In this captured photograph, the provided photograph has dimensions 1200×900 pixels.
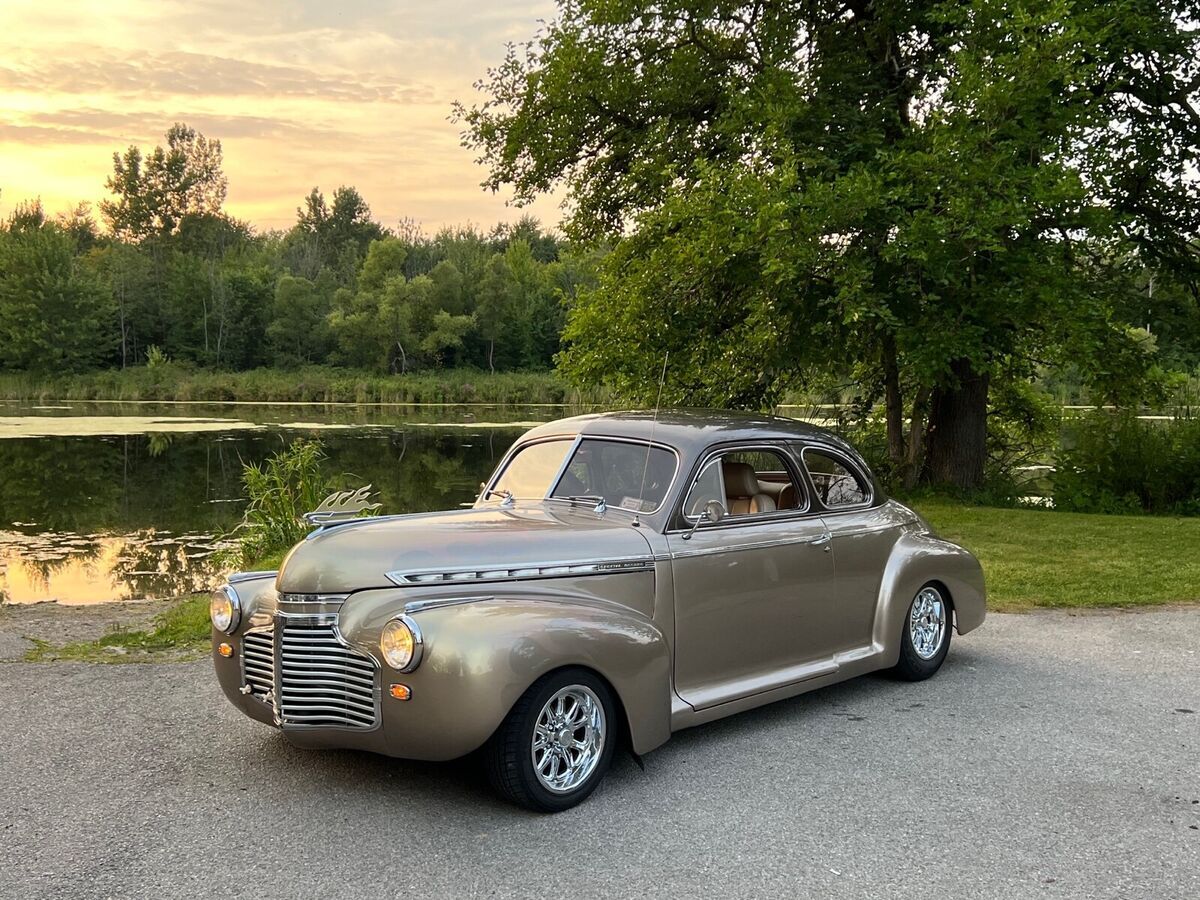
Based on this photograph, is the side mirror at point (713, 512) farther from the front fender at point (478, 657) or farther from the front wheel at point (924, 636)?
the front wheel at point (924, 636)

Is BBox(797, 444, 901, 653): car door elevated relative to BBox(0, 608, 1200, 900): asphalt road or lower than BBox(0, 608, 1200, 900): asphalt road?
elevated

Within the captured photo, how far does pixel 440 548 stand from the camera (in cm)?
457

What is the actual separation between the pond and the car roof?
303 inches

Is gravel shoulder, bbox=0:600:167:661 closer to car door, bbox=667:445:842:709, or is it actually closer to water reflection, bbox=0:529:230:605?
water reflection, bbox=0:529:230:605

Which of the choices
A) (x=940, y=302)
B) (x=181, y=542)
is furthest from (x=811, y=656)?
(x=181, y=542)

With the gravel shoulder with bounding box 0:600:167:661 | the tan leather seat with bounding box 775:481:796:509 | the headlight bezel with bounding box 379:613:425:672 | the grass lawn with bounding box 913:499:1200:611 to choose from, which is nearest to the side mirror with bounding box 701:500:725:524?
the tan leather seat with bounding box 775:481:796:509

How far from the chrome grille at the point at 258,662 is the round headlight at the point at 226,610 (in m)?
0.13

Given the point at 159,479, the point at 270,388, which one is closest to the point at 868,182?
the point at 159,479

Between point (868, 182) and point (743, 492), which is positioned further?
point (868, 182)

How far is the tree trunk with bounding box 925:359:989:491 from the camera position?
16578 mm

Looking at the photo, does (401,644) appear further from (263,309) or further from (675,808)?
(263,309)

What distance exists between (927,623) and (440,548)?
12.3ft

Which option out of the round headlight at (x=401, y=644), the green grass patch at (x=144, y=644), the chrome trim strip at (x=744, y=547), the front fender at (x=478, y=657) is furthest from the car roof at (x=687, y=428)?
the green grass patch at (x=144, y=644)

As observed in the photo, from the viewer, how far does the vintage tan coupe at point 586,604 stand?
4.25m
